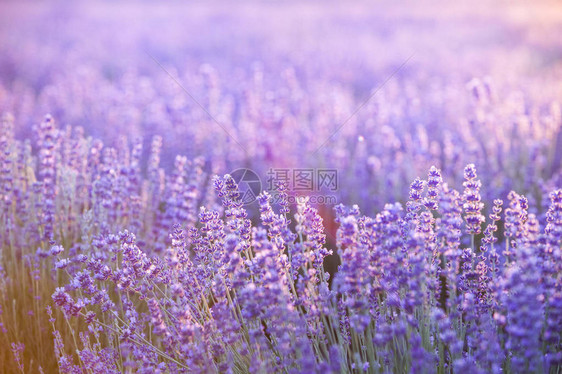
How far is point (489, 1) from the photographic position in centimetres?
2122

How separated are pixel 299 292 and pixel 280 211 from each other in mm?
406

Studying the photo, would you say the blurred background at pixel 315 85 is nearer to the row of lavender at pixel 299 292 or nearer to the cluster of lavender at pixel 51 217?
the cluster of lavender at pixel 51 217

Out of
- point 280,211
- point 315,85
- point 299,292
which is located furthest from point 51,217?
point 315,85

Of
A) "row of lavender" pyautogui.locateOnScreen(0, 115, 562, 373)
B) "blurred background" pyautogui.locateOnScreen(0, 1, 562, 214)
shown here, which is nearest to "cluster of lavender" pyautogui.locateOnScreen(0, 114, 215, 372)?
"row of lavender" pyautogui.locateOnScreen(0, 115, 562, 373)

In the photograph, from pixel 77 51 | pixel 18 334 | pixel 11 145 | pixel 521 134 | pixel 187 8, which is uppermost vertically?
pixel 187 8

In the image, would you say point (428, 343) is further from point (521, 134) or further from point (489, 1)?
point (489, 1)

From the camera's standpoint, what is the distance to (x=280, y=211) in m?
2.47

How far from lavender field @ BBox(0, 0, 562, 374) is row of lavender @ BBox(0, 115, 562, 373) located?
Result: 15 mm

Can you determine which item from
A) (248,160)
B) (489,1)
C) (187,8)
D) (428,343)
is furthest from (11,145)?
(489,1)

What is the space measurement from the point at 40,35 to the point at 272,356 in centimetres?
1401

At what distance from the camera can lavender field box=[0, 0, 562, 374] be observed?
1994 mm

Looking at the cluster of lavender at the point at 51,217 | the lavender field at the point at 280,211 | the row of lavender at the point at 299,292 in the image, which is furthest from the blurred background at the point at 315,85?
the row of lavender at the point at 299,292

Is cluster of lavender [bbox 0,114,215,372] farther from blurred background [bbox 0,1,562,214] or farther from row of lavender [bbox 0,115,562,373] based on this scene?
blurred background [bbox 0,1,562,214]

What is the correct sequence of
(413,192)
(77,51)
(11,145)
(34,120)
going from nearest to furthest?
1. (413,192)
2. (11,145)
3. (34,120)
4. (77,51)
